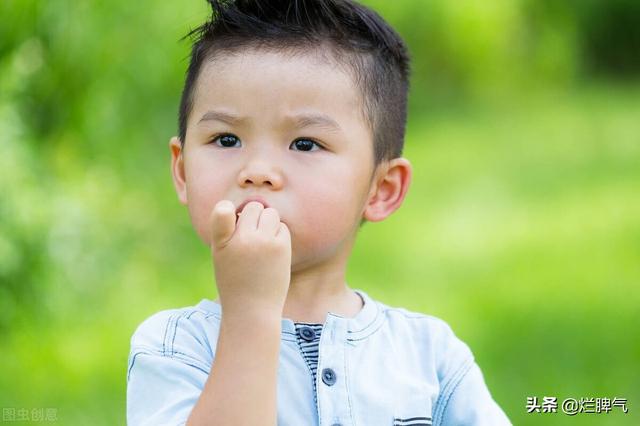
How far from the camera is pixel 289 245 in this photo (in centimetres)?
178

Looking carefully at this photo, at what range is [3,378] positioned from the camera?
12.0 feet

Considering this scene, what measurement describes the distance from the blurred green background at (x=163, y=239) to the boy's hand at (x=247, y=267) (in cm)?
198

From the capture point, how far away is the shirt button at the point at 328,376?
1.87 meters

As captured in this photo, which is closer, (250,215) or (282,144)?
(250,215)

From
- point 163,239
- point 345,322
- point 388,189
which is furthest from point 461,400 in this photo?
point 163,239

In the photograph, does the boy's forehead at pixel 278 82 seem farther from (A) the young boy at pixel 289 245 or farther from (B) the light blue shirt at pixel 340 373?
(B) the light blue shirt at pixel 340 373

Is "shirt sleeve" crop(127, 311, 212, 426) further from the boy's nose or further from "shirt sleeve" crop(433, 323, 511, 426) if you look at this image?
"shirt sleeve" crop(433, 323, 511, 426)

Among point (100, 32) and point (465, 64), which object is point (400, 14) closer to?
point (465, 64)

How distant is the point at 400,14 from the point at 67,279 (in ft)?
16.2

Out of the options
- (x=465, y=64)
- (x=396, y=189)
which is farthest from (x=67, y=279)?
(x=465, y=64)

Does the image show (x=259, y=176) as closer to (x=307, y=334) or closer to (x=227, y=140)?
(x=227, y=140)

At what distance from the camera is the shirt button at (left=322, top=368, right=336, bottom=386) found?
1866 millimetres

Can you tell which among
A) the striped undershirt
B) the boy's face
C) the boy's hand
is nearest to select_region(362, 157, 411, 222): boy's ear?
the boy's face

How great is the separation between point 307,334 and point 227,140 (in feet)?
1.21
